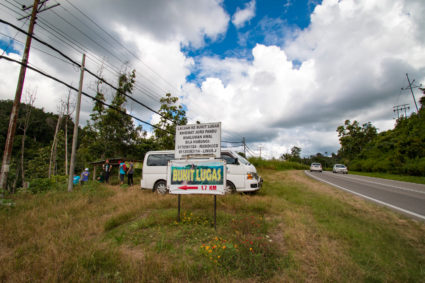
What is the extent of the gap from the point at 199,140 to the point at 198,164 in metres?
0.72

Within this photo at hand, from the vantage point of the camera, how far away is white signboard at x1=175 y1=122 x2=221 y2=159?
4805 mm

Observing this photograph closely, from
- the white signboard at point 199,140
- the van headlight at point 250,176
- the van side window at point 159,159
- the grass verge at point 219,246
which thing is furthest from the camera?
the van side window at point 159,159

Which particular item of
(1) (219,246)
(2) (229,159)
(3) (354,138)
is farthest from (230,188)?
(3) (354,138)

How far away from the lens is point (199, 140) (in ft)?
16.3

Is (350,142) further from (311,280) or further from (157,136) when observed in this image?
(311,280)

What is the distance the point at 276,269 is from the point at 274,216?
8.13 ft

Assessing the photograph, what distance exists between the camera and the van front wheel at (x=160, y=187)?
8.35 m

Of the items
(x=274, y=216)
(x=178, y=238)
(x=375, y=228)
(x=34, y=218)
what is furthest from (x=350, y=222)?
(x=34, y=218)

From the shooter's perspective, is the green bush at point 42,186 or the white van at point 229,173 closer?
the white van at point 229,173

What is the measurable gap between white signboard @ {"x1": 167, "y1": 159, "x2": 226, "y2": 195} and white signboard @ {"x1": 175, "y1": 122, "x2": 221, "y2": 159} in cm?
35

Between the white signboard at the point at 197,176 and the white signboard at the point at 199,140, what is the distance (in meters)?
0.35

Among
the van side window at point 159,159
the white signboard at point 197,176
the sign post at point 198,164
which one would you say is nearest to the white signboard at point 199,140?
the sign post at point 198,164

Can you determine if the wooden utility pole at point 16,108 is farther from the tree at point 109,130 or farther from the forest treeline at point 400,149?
the forest treeline at point 400,149

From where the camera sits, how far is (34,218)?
5039 mm
